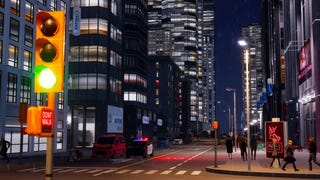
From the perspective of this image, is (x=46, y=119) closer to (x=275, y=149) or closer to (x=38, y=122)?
(x=38, y=122)

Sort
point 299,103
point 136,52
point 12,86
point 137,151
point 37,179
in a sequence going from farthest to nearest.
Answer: point 136,52 → point 299,103 → point 12,86 → point 137,151 → point 37,179

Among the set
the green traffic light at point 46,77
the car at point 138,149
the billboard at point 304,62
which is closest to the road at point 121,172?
the car at point 138,149

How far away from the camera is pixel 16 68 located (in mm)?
46719

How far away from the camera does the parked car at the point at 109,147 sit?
41719mm

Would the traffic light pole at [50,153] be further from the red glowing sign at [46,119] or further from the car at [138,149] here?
the car at [138,149]

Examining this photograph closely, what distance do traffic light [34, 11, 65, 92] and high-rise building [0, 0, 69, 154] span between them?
38955 millimetres

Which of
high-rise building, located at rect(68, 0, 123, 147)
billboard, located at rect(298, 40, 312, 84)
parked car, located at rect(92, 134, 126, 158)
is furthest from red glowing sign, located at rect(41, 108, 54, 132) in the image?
high-rise building, located at rect(68, 0, 123, 147)

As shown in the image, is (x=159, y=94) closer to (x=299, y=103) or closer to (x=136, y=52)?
(x=136, y=52)

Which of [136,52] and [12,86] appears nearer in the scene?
[12,86]

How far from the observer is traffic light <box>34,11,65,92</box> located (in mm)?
6617

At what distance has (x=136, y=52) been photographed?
102 m

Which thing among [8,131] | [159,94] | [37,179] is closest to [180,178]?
[37,179]

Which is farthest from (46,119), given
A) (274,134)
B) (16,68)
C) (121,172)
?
(16,68)

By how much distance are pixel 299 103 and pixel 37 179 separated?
177ft
